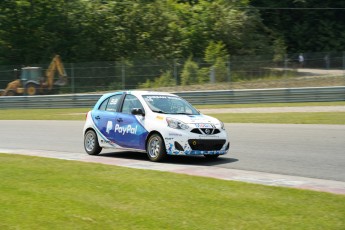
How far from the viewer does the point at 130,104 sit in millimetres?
13742

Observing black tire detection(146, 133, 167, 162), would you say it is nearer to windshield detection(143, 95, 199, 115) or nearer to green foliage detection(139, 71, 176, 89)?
windshield detection(143, 95, 199, 115)

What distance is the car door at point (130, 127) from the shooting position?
13.1 metres

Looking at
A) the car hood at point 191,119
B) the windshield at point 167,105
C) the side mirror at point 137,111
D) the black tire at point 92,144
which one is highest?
the windshield at point 167,105

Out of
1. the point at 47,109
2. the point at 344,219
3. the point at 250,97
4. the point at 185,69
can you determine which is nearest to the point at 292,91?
the point at 250,97

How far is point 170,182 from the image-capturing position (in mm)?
9312

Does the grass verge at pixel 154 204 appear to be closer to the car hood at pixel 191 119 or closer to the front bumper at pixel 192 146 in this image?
the front bumper at pixel 192 146

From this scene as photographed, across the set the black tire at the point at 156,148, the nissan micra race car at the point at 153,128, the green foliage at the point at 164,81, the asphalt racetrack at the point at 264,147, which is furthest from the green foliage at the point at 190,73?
the black tire at the point at 156,148

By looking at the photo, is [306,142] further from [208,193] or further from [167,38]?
[167,38]

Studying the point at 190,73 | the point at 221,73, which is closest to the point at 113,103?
the point at 221,73

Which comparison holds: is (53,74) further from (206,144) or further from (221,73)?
(206,144)

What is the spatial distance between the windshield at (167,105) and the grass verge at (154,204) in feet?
10.8

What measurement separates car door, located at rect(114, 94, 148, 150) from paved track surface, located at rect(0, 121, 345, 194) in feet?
1.22

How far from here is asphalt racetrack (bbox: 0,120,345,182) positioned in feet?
37.8

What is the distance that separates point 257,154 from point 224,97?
2082 cm
